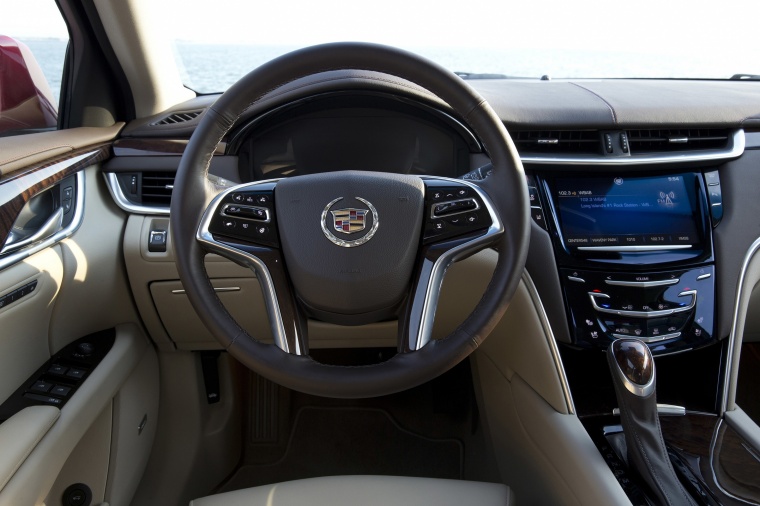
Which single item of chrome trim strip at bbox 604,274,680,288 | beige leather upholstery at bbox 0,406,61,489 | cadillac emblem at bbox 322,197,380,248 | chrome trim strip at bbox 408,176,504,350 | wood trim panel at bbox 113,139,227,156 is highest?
wood trim panel at bbox 113,139,227,156

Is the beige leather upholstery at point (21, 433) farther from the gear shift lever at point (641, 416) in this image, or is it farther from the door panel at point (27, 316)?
the gear shift lever at point (641, 416)

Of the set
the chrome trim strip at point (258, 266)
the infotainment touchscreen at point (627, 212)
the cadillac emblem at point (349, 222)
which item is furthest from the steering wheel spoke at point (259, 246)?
the infotainment touchscreen at point (627, 212)

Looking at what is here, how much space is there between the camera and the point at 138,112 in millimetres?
2027

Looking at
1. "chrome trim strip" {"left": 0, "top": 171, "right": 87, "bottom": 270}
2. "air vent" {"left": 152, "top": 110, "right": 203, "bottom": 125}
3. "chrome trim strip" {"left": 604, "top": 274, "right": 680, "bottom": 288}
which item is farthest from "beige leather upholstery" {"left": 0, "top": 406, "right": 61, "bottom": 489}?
"chrome trim strip" {"left": 604, "top": 274, "right": 680, "bottom": 288}

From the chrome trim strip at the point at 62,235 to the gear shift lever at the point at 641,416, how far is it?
1283 mm

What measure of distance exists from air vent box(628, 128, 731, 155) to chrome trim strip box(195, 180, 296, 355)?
104 centimetres

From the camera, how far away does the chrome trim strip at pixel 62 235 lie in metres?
1.35

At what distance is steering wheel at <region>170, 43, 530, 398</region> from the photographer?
3.81 feet

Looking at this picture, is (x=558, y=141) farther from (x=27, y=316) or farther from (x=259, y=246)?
(x=27, y=316)

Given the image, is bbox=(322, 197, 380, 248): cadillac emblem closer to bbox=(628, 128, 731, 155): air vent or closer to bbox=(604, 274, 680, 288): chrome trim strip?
bbox=(604, 274, 680, 288): chrome trim strip

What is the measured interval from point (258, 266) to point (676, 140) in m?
1.17

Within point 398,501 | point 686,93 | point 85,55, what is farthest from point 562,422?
point 85,55

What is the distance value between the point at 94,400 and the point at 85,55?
1.05m

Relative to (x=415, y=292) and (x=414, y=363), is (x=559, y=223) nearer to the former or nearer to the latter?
(x=415, y=292)
